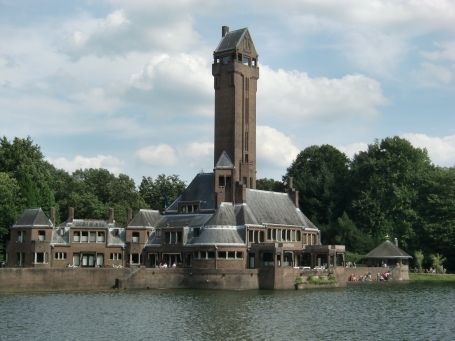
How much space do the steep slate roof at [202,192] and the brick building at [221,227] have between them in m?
0.15

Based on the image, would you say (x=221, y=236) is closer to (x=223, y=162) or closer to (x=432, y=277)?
(x=223, y=162)

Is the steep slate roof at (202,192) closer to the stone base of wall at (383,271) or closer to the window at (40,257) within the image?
the window at (40,257)

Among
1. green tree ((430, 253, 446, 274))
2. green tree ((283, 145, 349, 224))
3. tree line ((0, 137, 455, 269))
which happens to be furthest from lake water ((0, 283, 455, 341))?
green tree ((283, 145, 349, 224))

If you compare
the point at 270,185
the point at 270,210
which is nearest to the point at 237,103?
the point at 270,210

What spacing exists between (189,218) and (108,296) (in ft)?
82.6

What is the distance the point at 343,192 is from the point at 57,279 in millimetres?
64335

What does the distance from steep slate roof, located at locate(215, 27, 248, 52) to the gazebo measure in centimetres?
3621

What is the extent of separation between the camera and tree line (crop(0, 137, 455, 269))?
109 metres

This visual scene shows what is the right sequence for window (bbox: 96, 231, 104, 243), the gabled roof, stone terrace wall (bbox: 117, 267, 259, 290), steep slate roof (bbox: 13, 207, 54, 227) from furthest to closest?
window (bbox: 96, 231, 104, 243)
the gabled roof
steep slate roof (bbox: 13, 207, 54, 227)
stone terrace wall (bbox: 117, 267, 259, 290)

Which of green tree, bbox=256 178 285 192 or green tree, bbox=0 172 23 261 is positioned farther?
green tree, bbox=256 178 285 192

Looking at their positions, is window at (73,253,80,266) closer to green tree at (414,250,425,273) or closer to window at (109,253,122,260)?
window at (109,253,122,260)

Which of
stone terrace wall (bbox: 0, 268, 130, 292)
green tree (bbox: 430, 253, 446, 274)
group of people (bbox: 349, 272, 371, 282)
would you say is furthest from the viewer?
green tree (bbox: 430, 253, 446, 274)

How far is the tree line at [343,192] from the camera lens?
10875 cm

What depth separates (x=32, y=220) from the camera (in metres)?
87.9
